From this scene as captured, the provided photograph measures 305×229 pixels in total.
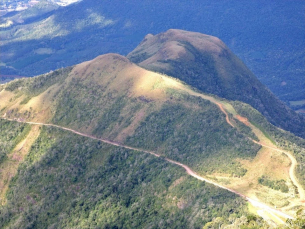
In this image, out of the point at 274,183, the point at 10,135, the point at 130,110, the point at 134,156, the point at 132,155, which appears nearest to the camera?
the point at 274,183

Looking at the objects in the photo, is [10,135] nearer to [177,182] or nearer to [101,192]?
[101,192]

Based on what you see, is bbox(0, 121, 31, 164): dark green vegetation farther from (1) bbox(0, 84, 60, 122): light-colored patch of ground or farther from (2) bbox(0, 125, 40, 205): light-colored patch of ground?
(1) bbox(0, 84, 60, 122): light-colored patch of ground

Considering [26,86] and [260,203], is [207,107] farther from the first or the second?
[26,86]

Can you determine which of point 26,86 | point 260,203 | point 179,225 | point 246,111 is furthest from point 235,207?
point 26,86

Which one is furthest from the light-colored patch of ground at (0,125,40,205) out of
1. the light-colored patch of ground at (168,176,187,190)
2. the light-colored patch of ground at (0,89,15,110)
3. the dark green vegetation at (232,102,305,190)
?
the dark green vegetation at (232,102,305,190)

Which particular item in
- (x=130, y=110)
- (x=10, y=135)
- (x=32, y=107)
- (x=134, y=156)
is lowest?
(x=134, y=156)

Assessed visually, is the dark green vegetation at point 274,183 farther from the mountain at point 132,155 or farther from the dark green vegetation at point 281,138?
the dark green vegetation at point 281,138

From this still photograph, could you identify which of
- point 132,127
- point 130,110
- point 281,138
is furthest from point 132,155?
point 281,138
